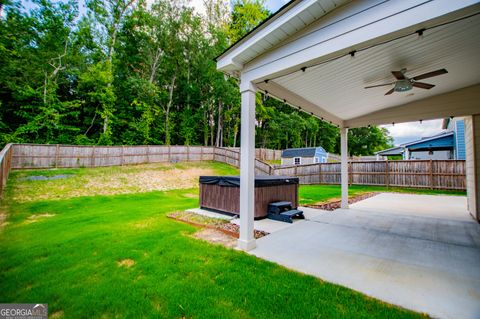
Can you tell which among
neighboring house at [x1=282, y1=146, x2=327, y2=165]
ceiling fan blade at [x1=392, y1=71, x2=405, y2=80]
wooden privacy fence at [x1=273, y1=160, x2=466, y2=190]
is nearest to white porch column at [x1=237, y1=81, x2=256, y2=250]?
ceiling fan blade at [x1=392, y1=71, x2=405, y2=80]

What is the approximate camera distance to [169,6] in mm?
19609

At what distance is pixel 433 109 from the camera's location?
5.27 meters

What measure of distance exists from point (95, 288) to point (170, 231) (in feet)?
6.12

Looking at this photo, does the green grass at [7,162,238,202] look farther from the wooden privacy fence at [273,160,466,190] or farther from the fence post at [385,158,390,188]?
the fence post at [385,158,390,188]

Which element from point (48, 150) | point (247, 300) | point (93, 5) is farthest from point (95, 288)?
point (93, 5)

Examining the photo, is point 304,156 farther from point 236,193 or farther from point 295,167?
point 236,193

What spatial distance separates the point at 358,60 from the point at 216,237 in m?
3.75

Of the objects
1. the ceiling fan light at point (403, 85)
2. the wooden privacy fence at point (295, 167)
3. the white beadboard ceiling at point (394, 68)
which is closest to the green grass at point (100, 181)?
the wooden privacy fence at point (295, 167)

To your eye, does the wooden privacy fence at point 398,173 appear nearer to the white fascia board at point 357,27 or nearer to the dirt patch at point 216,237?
the dirt patch at point 216,237

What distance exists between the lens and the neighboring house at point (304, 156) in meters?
21.5

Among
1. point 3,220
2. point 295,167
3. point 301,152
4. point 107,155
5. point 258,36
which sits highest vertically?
point 258,36

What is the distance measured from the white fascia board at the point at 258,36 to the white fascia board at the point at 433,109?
15.4ft

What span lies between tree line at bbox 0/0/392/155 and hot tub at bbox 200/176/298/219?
13.5 meters

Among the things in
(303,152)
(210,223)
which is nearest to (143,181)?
(210,223)
